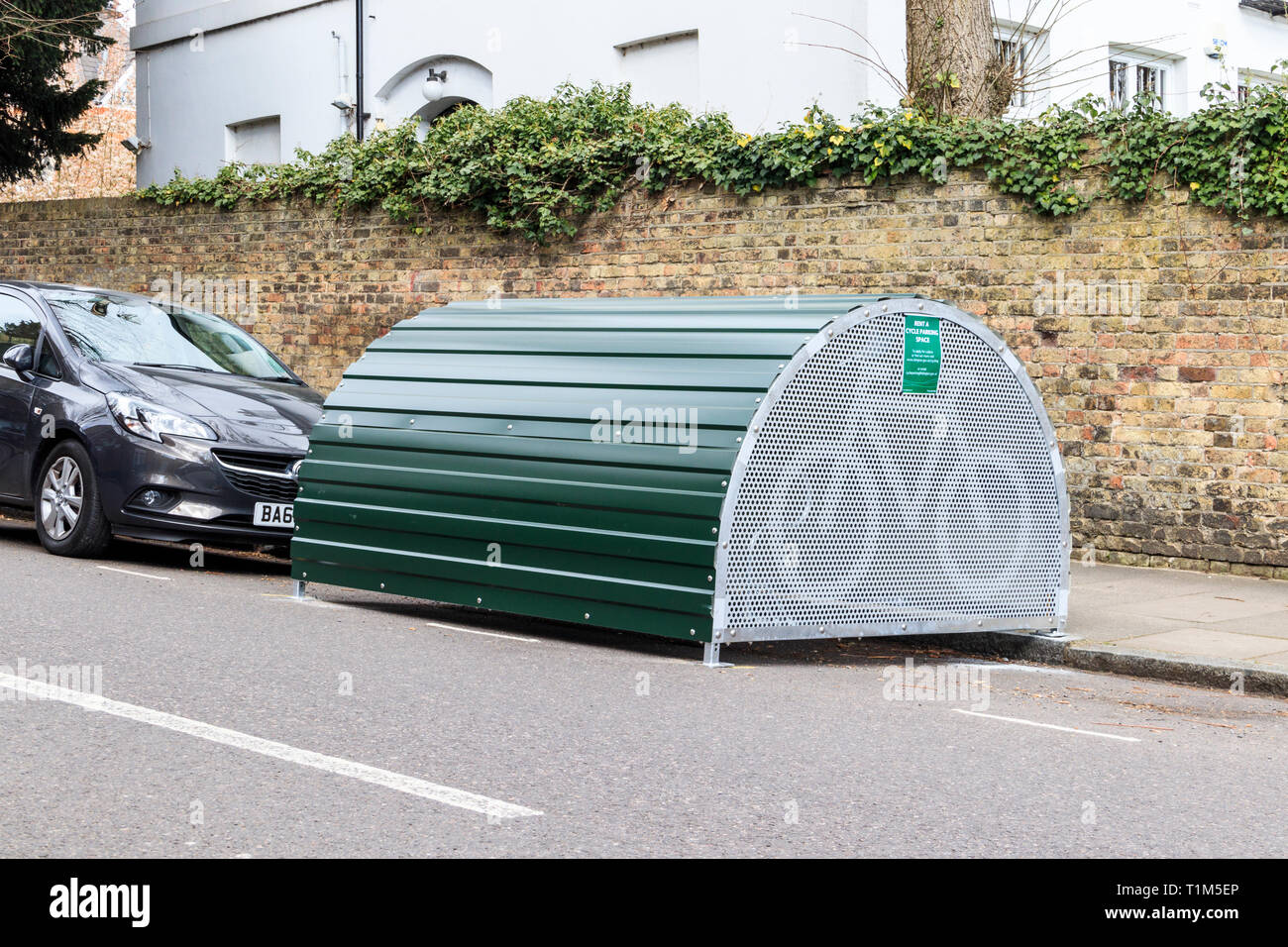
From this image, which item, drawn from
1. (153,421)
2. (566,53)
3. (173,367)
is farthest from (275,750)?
(566,53)

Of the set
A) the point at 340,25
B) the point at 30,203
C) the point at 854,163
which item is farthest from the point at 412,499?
the point at 340,25

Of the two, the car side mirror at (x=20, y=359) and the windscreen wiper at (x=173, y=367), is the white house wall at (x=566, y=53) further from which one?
the car side mirror at (x=20, y=359)

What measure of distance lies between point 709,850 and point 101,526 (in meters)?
6.98

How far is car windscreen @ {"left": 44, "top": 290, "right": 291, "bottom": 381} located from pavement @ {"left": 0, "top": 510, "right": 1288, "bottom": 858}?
2754mm

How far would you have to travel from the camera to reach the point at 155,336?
1142cm

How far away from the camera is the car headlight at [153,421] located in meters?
10.1

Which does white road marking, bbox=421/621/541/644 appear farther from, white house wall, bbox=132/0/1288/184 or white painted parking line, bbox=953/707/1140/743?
white house wall, bbox=132/0/1288/184

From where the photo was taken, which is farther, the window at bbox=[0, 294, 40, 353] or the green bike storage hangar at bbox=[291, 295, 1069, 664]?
the window at bbox=[0, 294, 40, 353]

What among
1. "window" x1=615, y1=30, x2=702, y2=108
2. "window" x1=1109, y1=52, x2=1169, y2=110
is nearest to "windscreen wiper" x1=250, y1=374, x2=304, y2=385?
"window" x1=615, y1=30, x2=702, y2=108

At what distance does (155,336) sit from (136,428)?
153 centimetres

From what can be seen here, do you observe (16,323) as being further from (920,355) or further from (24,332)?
(920,355)

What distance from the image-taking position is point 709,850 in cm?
445

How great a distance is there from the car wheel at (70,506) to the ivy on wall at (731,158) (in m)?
5.63

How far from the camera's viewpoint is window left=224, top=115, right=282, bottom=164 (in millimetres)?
23766
